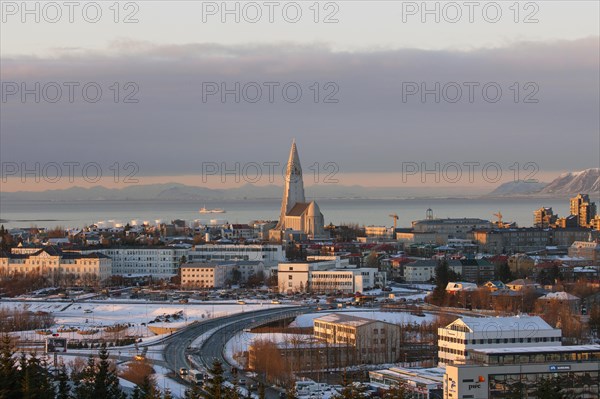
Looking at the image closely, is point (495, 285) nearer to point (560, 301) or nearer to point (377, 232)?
point (560, 301)

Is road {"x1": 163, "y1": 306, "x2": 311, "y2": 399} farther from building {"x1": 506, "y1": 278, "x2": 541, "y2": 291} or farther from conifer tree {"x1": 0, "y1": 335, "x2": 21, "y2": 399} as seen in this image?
building {"x1": 506, "y1": 278, "x2": 541, "y2": 291}

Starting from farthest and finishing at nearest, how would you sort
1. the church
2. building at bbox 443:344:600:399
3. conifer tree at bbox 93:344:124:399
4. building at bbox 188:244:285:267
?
the church < building at bbox 188:244:285:267 < building at bbox 443:344:600:399 < conifer tree at bbox 93:344:124:399

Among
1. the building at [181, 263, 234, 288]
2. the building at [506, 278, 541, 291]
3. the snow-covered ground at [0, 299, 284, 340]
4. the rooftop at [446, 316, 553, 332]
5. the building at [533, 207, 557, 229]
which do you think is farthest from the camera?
the building at [533, 207, 557, 229]

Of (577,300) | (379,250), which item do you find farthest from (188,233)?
(577,300)

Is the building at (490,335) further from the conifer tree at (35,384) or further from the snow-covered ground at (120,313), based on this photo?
the conifer tree at (35,384)

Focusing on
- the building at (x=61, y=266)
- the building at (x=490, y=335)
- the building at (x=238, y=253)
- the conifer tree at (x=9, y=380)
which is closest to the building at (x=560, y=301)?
the building at (x=490, y=335)

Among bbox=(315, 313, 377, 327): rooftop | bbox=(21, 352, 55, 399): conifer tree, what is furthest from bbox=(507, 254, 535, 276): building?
bbox=(21, 352, 55, 399): conifer tree

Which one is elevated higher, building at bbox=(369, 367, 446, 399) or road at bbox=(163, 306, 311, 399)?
road at bbox=(163, 306, 311, 399)
